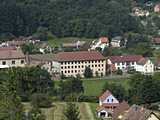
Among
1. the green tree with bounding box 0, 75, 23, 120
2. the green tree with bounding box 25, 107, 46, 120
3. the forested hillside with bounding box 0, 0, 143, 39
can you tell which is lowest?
the green tree with bounding box 25, 107, 46, 120

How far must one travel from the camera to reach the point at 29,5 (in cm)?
6512

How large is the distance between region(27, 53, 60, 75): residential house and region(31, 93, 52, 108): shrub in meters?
13.9

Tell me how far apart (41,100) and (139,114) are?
636 centimetres

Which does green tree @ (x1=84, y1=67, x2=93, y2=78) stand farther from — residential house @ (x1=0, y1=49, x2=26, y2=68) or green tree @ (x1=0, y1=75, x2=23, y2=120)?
green tree @ (x1=0, y1=75, x2=23, y2=120)

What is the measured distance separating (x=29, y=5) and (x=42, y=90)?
107 feet

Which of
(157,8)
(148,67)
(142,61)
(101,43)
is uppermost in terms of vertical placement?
(157,8)

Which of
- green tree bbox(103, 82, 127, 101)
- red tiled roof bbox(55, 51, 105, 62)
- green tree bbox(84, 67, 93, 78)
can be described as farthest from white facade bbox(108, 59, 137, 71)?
green tree bbox(103, 82, 127, 101)

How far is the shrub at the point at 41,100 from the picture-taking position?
29.7 m

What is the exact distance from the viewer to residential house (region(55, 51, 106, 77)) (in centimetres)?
4503

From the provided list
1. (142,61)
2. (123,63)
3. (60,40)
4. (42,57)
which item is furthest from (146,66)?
(60,40)

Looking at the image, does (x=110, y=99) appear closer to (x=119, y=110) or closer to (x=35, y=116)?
(x=119, y=110)

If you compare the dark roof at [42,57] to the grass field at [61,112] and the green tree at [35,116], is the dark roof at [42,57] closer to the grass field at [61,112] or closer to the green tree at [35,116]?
the grass field at [61,112]

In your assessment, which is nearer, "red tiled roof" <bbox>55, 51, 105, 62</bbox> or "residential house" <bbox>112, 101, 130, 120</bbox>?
"residential house" <bbox>112, 101, 130, 120</bbox>

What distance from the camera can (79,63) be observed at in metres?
45.2
